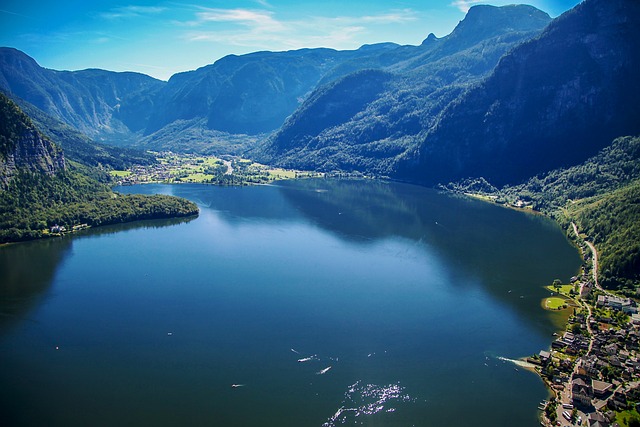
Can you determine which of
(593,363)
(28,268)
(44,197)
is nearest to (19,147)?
(44,197)

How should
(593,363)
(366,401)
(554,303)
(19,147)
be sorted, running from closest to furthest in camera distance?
(366,401) < (593,363) < (554,303) < (19,147)

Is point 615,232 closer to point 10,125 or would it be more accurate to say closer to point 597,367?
point 597,367

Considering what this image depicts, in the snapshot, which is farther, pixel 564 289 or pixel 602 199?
pixel 602 199

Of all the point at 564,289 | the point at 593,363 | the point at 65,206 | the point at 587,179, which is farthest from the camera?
the point at 587,179

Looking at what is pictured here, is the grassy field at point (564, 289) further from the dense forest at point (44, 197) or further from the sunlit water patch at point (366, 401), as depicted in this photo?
the dense forest at point (44, 197)

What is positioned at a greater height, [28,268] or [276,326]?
[28,268]

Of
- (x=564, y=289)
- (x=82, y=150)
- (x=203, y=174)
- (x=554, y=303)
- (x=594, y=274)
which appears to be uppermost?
(x=82, y=150)

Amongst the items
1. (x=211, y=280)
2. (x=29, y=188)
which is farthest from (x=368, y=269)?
(x=29, y=188)

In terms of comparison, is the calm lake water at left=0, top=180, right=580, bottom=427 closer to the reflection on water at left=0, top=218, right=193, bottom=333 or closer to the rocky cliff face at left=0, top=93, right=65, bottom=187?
the reflection on water at left=0, top=218, right=193, bottom=333
